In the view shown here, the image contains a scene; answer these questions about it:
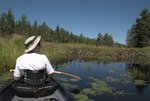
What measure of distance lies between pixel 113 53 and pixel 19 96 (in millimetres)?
34000

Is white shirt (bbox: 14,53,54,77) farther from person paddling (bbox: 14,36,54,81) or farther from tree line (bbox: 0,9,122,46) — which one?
tree line (bbox: 0,9,122,46)

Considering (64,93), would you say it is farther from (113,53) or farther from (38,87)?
(113,53)

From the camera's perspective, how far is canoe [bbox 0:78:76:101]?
4.66 metres

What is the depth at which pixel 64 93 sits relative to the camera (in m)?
4.96

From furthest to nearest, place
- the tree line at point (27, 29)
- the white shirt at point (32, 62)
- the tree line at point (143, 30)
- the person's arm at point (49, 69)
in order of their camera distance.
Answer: the tree line at point (27, 29)
the tree line at point (143, 30)
the person's arm at point (49, 69)
the white shirt at point (32, 62)

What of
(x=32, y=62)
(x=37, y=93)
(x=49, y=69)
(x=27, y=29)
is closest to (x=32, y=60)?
(x=32, y=62)

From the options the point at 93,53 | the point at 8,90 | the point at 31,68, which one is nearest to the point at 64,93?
the point at 31,68

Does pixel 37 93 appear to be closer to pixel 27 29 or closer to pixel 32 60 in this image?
pixel 32 60

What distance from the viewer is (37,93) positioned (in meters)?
4.69

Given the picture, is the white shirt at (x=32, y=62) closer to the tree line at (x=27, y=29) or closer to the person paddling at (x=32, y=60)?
the person paddling at (x=32, y=60)

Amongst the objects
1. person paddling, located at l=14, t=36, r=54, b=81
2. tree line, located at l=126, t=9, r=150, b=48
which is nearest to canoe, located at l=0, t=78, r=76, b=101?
person paddling, located at l=14, t=36, r=54, b=81

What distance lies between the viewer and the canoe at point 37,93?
4659 millimetres

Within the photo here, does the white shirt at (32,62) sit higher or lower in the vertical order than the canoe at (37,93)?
higher

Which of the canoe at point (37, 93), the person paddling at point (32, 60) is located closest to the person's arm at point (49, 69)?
the person paddling at point (32, 60)
